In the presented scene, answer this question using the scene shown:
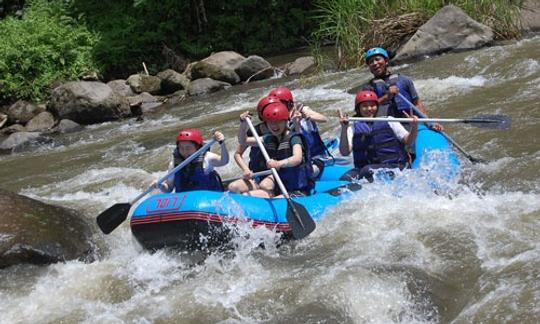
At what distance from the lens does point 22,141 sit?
11469mm

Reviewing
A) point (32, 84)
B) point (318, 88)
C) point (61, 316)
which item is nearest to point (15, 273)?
point (61, 316)

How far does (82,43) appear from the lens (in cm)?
1712

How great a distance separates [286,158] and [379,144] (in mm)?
890

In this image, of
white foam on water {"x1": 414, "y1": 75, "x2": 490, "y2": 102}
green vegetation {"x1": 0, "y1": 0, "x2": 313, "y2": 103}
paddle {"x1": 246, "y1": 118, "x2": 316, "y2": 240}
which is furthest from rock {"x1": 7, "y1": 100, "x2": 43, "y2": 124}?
paddle {"x1": 246, "y1": 118, "x2": 316, "y2": 240}

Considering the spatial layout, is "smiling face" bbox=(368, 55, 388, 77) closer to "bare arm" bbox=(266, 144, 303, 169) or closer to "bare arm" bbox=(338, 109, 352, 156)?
"bare arm" bbox=(338, 109, 352, 156)

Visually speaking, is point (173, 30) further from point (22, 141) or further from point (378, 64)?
point (378, 64)

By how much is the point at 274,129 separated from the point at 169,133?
17.4ft

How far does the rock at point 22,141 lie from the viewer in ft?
37.0

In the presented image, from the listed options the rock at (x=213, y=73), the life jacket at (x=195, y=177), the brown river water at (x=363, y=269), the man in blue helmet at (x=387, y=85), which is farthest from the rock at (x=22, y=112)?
the man in blue helmet at (x=387, y=85)

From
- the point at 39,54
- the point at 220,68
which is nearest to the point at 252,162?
the point at 220,68

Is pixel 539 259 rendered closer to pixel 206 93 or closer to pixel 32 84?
pixel 206 93

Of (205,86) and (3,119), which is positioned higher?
(3,119)

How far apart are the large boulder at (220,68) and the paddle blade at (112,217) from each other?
9.24 metres

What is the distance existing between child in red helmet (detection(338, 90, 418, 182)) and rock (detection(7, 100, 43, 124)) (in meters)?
9.56
